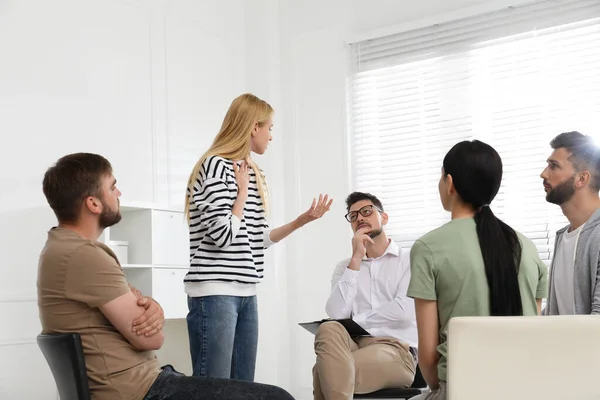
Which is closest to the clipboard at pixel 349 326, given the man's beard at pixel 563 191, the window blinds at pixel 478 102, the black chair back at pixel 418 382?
the black chair back at pixel 418 382

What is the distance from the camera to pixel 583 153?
2.70 m

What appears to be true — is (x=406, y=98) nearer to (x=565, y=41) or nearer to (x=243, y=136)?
(x=565, y=41)

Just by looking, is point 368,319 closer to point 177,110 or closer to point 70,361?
point 70,361

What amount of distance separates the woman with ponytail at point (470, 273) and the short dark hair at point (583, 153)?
80cm

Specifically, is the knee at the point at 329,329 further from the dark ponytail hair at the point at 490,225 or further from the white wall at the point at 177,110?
the white wall at the point at 177,110

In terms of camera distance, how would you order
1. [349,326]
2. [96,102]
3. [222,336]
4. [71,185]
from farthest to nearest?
[96,102], [349,326], [222,336], [71,185]

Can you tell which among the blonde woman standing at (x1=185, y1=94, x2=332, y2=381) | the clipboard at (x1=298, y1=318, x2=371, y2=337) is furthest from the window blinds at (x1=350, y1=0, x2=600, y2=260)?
the blonde woman standing at (x1=185, y1=94, x2=332, y2=381)

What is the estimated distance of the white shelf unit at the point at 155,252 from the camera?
4.42 meters

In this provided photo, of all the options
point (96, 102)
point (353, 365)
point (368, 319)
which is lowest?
point (353, 365)

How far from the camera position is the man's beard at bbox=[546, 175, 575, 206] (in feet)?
8.75

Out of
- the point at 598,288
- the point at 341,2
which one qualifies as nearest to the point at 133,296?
the point at 598,288

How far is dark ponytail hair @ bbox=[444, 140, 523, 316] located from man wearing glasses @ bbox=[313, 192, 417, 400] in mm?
1381

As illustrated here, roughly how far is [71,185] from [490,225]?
1.16m

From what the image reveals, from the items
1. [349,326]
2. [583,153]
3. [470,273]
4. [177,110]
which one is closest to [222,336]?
[349,326]
